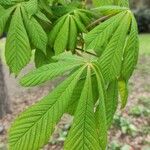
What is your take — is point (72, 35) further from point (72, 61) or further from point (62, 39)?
point (72, 61)

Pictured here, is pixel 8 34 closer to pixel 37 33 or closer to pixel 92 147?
pixel 37 33

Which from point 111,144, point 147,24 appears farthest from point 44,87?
point 147,24

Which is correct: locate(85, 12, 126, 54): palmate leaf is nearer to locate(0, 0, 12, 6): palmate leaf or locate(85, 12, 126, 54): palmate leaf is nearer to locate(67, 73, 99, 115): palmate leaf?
locate(67, 73, 99, 115): palmate leaf

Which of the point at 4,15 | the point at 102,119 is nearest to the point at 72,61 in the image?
the point at 102,119

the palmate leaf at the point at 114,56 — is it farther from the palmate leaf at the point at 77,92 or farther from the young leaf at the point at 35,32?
the young leaf at the point at 35,32

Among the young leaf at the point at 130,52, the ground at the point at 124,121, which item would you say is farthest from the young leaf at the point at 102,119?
the ground at the point at 124,121
